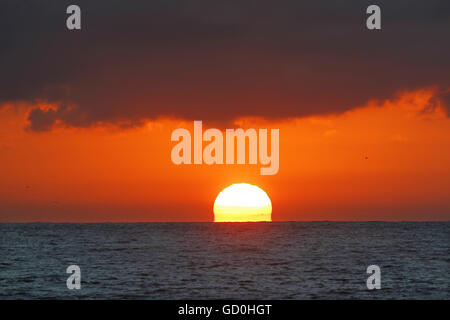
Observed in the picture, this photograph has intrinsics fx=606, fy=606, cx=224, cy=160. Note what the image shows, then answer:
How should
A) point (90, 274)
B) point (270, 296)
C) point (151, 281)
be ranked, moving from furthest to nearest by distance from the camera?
point (90, 274)
point (151, 281)
point (270, 296)

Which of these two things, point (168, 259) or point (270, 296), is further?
point (168, 259)
